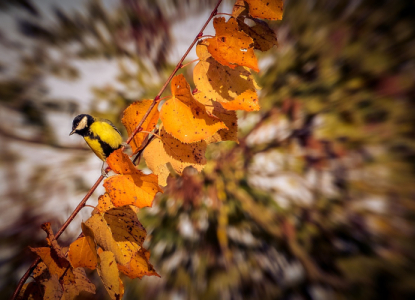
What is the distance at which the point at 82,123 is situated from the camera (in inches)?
10.5

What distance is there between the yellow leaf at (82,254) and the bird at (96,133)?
117 millimetres

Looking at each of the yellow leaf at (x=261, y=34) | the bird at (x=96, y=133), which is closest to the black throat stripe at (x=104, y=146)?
the bird at (x=96, y=133)

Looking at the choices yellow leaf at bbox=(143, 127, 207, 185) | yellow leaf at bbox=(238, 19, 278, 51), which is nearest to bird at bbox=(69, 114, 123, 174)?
yellow leaf at bbox=(143, 127, 207, 185)

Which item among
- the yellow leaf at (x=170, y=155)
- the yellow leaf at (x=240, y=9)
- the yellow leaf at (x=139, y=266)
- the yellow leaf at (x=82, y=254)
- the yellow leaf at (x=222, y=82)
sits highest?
the yellow leaf at (x=240, y=9)

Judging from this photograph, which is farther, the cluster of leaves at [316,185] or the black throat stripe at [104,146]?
the cluster of leaves at [316,185]

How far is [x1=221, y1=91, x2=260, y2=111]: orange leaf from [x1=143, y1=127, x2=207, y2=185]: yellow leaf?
0.04 metres

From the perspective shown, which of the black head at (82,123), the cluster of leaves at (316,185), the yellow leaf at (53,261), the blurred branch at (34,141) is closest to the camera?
the yellow leaf at (53,261)

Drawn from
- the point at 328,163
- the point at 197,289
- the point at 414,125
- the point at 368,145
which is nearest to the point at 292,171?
the point at 328,163

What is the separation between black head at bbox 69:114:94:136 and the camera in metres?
0.26

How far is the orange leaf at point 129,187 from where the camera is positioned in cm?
16

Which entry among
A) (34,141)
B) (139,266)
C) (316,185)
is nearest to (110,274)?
(139,266)

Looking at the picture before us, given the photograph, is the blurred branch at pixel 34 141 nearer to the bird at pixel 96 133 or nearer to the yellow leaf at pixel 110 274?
the bird at pixel 96 133

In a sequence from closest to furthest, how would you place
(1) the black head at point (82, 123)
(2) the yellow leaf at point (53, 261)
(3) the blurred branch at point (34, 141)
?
(2) the yellow leaf at point (53, 261)
(1) the black head at point (82, 123)
(3) the blurred branch at point (34, 141)

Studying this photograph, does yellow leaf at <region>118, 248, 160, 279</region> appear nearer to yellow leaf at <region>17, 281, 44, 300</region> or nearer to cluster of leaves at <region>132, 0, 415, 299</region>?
yellow leaf at <region>17, 281, 44, 300</region>
